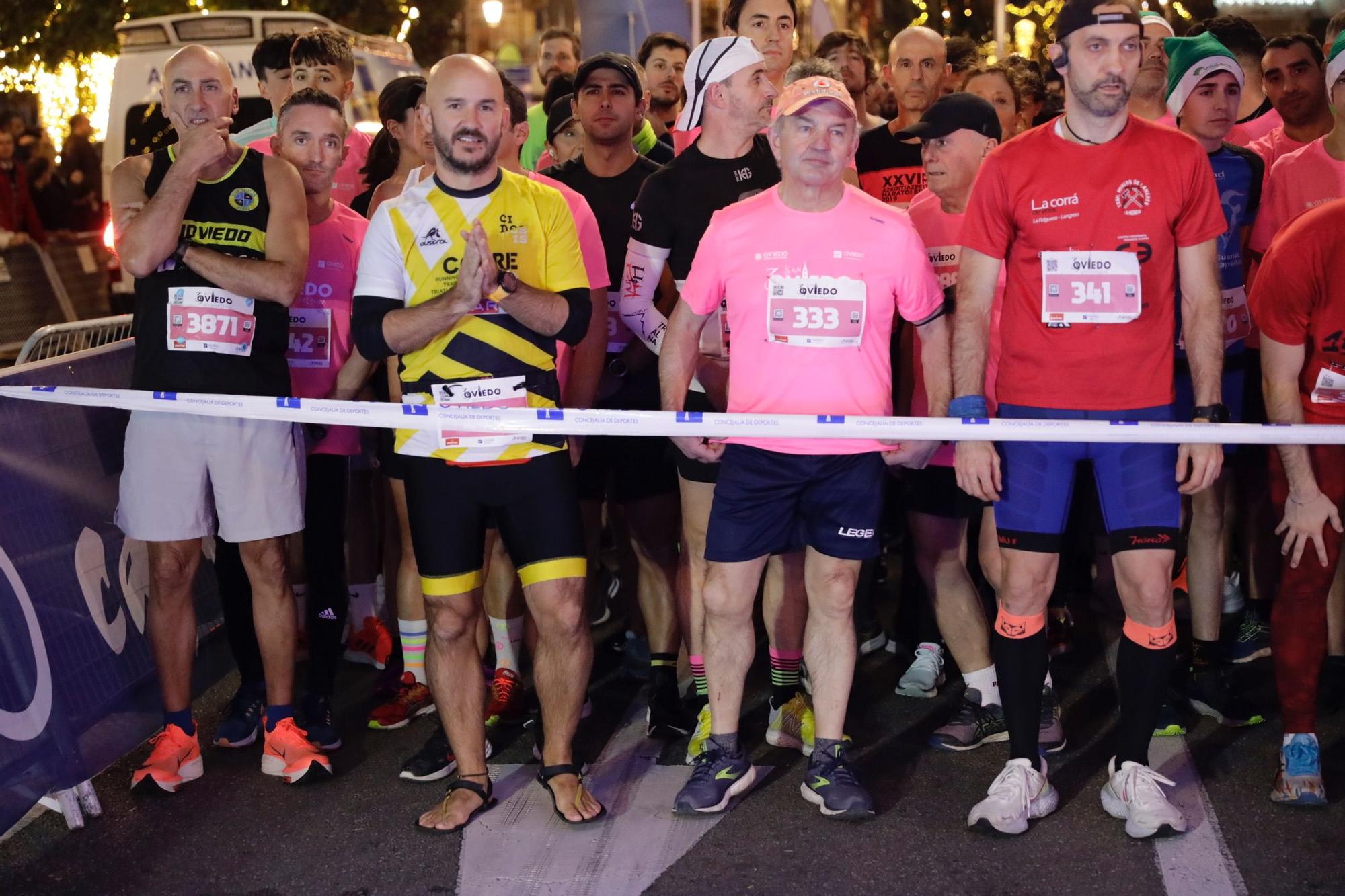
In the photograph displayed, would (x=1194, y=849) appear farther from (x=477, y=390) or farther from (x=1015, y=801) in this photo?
(x=477, y=390)

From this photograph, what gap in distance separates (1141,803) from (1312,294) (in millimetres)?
1632

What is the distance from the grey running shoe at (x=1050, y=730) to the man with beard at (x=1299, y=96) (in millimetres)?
2883

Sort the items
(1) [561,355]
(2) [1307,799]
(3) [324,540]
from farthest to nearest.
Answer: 1. (3) [324,540]
2. (1) [561,355]
3. (2) [1307,799]

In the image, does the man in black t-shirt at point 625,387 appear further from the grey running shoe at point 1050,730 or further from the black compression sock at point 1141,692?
the black compression sock at point 1141,692

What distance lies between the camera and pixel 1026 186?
14.0 ft

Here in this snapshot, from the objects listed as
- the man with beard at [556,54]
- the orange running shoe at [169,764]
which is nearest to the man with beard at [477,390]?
the orange running shoe at [169,764]

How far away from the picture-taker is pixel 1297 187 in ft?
17.3

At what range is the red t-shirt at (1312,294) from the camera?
4414 mm

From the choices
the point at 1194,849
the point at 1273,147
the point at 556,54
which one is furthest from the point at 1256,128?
the point at 556,54

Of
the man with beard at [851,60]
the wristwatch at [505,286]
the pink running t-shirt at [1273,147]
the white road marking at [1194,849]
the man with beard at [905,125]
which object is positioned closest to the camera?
the white road marking at [1194,849]

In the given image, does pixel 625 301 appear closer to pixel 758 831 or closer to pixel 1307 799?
pixel 758 831

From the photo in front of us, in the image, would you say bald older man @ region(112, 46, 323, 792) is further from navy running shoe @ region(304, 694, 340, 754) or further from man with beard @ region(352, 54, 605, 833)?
man with beard @ region(352, 54, 605, 833)

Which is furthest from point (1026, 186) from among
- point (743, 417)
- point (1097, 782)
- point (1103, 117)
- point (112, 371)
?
point (112, 371)

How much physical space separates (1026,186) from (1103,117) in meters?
0.28
